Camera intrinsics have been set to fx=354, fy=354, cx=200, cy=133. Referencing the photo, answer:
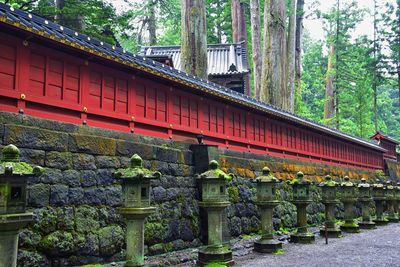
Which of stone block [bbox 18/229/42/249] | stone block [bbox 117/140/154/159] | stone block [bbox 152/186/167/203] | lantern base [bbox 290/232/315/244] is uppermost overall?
stone block [bbox 117/140/154/159]

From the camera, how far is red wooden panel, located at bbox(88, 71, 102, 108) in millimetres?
6984

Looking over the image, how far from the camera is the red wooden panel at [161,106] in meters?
8.47

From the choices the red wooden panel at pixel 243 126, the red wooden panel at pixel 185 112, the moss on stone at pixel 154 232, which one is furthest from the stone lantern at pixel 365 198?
the moss on stone at pixel 154 232

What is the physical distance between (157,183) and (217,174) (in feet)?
4.98

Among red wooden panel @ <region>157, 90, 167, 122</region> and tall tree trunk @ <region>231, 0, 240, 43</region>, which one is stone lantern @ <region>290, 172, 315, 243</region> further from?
tall tree trunk @ <region>231, 0, 240, 43</region>

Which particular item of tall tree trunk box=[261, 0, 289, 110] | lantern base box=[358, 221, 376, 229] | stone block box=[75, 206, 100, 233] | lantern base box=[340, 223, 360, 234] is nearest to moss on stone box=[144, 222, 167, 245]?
stone block box=[75, 206, 100, 233]

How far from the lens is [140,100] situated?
26.3ft

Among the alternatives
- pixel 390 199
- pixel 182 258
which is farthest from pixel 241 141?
pixel 390 199

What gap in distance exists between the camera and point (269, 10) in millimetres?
18062

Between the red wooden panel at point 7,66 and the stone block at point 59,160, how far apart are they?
4.07ft

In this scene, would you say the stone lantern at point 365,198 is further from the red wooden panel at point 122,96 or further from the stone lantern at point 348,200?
the red wooden panel at point 122,96

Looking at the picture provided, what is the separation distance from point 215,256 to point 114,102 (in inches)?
147

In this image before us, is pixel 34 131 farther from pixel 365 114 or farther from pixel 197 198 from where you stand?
pixel 365 114

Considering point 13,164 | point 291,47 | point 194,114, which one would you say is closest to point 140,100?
point 194,114
